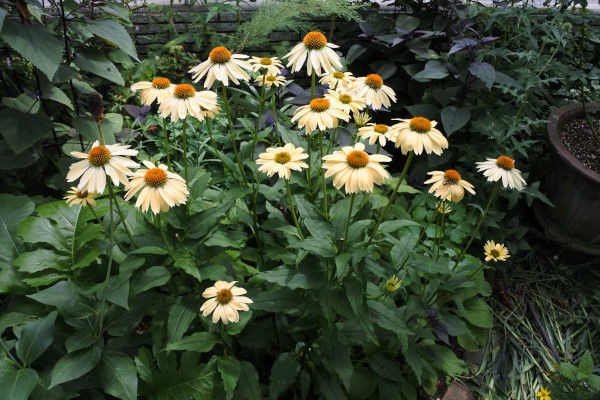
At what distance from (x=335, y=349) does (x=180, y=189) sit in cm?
66

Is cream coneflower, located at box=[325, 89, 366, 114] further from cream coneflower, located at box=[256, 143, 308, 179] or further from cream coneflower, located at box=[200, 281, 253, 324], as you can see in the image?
cream coneflower, located at box=[200, 281, 253, 324]

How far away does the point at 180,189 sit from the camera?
121 cm

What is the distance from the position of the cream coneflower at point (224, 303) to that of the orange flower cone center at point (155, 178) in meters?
0.31

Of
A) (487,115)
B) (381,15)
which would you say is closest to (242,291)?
(487,115)

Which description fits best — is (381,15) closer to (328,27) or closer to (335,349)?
(328,27)

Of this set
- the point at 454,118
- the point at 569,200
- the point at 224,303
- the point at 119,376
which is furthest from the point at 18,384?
the point at 569,200

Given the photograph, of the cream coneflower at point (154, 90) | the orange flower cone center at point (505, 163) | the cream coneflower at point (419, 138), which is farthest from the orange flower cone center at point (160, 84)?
the orange flower cone center at point (505, 163)

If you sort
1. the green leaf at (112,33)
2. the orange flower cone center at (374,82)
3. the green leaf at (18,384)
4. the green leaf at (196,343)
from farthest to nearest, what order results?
the green leaf at (112,33) → the orange flower cone center at (374,82) → the green leaf at (196,343) → the green leaf at (18,384)

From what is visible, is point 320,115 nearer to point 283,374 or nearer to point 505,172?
point 505,172

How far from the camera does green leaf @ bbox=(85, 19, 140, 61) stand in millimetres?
1778

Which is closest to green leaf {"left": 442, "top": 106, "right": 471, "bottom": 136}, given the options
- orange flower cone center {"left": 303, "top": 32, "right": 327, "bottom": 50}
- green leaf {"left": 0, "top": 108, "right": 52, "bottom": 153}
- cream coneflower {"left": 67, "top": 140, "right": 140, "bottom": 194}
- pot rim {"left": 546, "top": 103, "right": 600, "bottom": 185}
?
pot rim {"left": 546, "top": 103, "right": 600, "bottom": 185}

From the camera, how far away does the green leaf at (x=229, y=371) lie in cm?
136

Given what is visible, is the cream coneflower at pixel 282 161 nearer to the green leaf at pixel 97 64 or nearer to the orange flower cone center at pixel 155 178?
the orange flower cone center at pixel 155 178

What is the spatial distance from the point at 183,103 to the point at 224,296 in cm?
52
